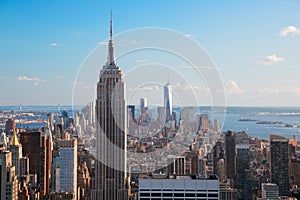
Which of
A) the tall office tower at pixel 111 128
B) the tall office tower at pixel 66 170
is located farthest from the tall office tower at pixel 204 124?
the tall office tower at pixel 66 170

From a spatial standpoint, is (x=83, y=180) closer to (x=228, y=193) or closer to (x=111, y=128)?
(x=111, y=128)

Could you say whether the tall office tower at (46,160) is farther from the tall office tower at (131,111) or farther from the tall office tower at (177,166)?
the tall office tower at (177,166)

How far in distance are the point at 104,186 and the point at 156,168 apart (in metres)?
2.66

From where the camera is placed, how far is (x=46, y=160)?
5.40 metres

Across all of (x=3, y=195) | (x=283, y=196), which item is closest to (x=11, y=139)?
(x=3, y=195)

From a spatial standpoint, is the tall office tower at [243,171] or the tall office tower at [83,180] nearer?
the tall office tower at [243,171]

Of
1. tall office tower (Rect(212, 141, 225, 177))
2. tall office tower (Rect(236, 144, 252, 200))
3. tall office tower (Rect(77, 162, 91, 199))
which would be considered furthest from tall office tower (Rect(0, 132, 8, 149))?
tall office tower (Rect(236, 144, 252, 200))

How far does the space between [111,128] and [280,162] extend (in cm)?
264

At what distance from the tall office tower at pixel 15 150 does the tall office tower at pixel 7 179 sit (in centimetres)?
20

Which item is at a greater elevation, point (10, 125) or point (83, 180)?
point (10, 125)

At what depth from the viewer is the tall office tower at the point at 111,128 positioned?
361 centimetres

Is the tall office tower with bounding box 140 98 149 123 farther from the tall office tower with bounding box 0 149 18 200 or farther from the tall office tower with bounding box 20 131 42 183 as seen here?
the tall office tower with bounding box 20 131 42 183

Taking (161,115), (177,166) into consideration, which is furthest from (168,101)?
(177,166)

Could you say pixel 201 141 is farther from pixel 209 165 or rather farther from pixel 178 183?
pixel 209 165
